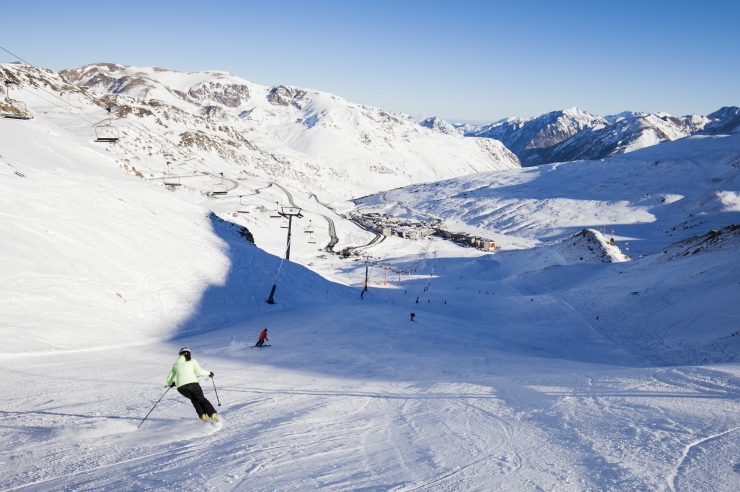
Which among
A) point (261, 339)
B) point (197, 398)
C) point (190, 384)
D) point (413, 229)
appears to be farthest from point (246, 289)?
point (413, 229)

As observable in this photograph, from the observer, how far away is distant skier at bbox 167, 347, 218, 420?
29.2 feet

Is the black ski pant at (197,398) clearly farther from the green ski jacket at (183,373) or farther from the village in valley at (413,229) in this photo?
the village in valley at (413,229)

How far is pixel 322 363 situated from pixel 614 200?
128 metres

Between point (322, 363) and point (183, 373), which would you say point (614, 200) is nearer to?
point (322, 363)

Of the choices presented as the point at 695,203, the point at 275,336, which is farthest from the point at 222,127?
the point at 275,336

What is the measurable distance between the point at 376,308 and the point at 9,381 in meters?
22.0

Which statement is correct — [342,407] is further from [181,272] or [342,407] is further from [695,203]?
[695,203]

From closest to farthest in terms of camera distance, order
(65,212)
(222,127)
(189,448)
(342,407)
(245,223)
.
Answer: (189,448) < (342,407) < (65,212) < (245,223) < (222,127)

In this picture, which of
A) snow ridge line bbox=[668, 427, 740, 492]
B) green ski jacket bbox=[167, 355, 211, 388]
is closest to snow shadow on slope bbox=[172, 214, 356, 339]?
green ski jacket bbox=[167, 355, 211, 388]

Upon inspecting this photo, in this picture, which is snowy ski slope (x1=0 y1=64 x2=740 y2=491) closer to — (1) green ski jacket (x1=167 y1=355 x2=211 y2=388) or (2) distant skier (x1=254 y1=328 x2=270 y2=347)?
(2) distant skier (x1=254 y1=328 x2=270 y2=347)

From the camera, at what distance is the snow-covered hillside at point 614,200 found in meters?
104

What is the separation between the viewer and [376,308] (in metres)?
31.1

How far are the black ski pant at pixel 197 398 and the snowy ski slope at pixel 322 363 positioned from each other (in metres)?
0.30

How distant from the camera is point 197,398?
890cm
